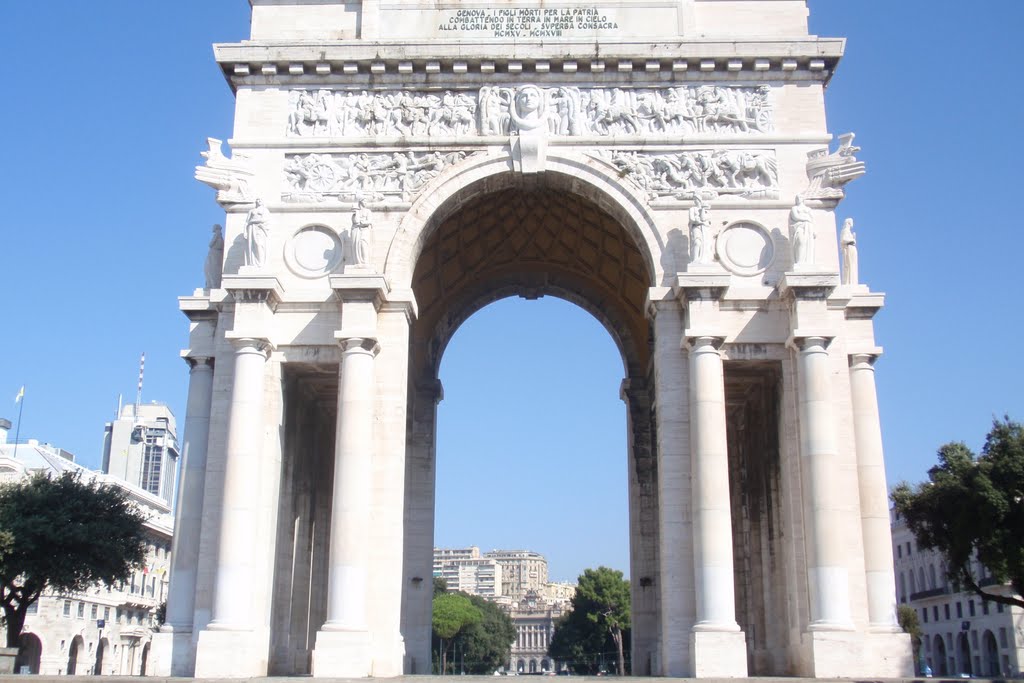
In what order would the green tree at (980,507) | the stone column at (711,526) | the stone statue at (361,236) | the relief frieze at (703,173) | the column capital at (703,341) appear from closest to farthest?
A: the stone column at (711,526) → the column capital at (703,341) → the stone statue at (361,236) → the relief frieze at (703,173) → the green tree at (980,507)

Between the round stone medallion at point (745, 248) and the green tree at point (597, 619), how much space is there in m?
76.3

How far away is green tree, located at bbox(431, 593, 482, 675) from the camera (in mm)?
108938

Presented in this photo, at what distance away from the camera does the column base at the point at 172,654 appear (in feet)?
82.3

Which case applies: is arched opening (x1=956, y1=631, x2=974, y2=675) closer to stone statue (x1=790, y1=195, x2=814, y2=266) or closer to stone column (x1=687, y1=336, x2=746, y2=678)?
stone statue (x1=790, y1=195, x2=814, y2=266)

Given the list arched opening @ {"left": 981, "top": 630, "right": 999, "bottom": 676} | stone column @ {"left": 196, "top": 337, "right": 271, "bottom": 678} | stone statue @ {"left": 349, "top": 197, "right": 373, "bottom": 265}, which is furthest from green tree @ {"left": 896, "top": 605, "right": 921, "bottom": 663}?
stone column @ {"left": 196, "top": 337, "right": 271, "bottom": 678}

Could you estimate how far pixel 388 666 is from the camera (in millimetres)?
25109

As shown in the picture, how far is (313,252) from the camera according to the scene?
92.6 ft

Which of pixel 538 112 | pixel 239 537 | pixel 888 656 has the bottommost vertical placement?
pixel 888 656

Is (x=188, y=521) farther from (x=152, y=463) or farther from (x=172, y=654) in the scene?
(x=152, y=463)

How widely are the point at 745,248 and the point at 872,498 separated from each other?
23.5ft

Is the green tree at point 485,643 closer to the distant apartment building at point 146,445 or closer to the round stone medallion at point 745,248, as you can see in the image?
the distant apartment building at point 146,445

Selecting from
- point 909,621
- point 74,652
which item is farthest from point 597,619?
point 74,652

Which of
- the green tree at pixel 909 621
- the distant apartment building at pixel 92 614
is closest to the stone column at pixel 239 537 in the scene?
the distant apartment building at pixel 92 614

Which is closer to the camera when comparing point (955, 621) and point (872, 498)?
point (872, 498)
